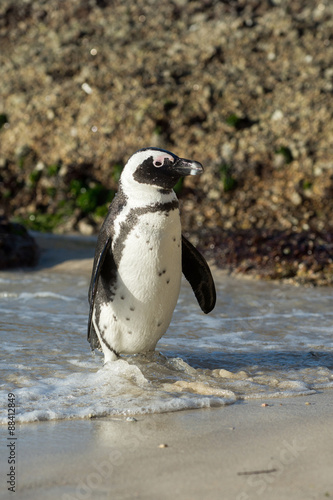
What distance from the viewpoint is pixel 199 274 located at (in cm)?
399

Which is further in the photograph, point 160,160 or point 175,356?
point 175,356

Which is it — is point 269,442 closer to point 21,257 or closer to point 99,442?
point 99,442

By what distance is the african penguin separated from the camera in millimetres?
3428

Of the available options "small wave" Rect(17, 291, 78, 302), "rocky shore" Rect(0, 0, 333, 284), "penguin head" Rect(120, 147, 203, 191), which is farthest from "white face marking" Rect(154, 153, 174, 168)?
"rocky shore" Rect(0, 0, 333, 284)

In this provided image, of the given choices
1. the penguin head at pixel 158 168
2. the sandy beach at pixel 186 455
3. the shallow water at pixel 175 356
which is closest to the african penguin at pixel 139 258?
the penguin head at pixel 158 168

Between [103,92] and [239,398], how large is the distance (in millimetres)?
8043

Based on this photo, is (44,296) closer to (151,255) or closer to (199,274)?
(199,274)

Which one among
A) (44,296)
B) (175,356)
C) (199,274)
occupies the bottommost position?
(44,296)

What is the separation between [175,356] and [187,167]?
1.28 metres

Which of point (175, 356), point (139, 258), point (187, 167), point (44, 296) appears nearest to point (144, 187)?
point (187, 167)

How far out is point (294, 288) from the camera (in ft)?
21.4

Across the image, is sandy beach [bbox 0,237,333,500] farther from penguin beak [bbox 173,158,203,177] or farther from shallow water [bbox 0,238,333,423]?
penguin beak [bbox 173,158,203,177]

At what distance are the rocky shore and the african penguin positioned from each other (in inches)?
161

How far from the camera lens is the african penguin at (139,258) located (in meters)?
3.43
